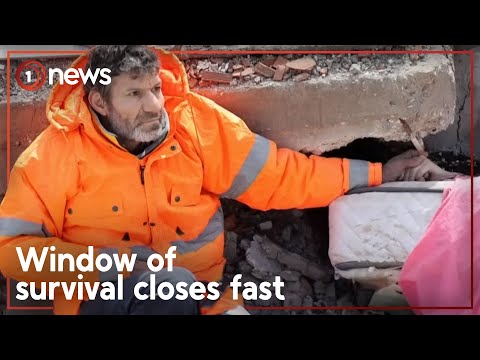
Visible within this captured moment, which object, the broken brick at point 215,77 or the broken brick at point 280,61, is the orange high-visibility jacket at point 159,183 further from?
the broken brick at point 280,61

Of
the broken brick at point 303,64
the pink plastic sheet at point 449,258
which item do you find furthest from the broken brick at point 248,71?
the pink plastic sheet at point 449,258

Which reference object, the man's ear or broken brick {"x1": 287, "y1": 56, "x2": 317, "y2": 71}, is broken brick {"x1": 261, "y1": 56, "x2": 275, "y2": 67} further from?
the man's ear

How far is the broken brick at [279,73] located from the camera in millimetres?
3242

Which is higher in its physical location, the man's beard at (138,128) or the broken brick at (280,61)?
the broken brick at (280,61)

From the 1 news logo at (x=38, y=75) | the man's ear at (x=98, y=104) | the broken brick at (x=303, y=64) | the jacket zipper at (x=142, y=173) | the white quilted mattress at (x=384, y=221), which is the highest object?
the broken brick at (x=303, y=64)

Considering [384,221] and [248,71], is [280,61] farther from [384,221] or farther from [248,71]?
[384,221]

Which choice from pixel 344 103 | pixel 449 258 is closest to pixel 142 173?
pixel 344 103

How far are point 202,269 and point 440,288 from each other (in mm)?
775

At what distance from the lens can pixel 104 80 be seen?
118 inches

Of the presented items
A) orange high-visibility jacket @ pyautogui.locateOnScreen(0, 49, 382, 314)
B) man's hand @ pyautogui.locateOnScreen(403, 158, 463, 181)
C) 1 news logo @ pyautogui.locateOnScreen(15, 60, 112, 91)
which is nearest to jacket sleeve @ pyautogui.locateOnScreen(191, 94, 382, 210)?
orange high-visibility jacket @ pyautogui.locateOnScreen(0, 49, 382, 314)

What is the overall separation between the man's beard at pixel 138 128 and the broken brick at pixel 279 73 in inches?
17.3

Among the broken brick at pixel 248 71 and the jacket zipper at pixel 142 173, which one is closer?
the jacket zipper at pixel 142 173

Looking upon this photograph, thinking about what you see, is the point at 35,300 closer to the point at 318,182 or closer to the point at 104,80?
the point at 104,80

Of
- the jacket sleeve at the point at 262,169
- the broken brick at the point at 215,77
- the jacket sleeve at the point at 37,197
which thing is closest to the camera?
the jacket sleeve at the point at 37,197
